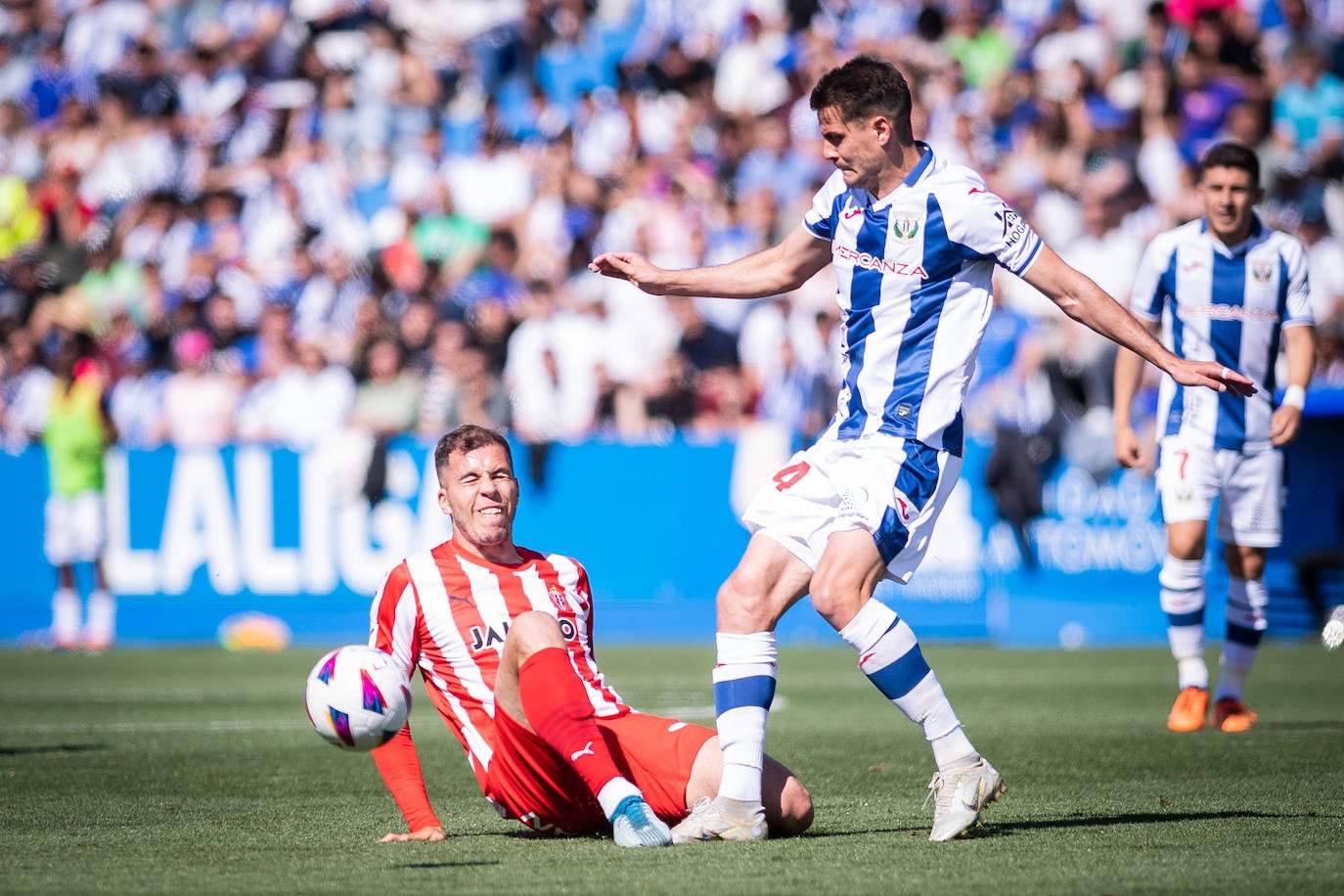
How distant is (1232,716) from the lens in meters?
8.22

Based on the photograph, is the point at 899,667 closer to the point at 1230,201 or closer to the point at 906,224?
the point at 906,224

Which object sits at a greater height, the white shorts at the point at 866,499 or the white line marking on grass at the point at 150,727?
the white shorts at the point at 866,499

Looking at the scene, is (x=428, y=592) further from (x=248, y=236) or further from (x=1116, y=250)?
(x=248, y=236)

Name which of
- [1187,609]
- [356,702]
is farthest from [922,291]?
[1187,609]

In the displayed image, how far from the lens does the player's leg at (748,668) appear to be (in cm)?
498

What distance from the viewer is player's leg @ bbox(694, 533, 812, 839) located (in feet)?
16.4

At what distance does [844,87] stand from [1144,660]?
8.28 metres

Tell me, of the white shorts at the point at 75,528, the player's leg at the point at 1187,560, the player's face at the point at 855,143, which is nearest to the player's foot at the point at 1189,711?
the player's leg at the point at 1187,560

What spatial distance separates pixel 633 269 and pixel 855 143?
85 centimetres

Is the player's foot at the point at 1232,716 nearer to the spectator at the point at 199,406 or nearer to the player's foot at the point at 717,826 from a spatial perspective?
the player's foot at the point at 717,826

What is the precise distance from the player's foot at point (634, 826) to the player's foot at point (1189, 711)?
13.6 feet

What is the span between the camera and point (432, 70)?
20.1 metres

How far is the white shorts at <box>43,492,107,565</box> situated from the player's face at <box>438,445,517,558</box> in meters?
10.4

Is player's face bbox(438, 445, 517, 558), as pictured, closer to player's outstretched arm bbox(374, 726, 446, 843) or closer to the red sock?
the red sock
